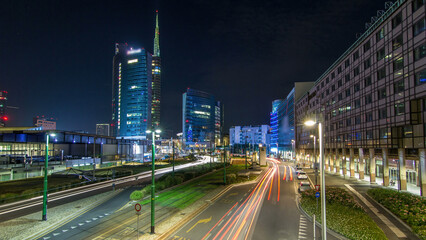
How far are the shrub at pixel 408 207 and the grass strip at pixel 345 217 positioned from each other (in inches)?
113

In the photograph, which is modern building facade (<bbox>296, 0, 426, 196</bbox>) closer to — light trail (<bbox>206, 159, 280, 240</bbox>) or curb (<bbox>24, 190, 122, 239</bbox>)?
Result: light trail (<bbox>206, 159, 280, 240</bbox>)

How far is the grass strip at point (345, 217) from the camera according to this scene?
56.4 feet

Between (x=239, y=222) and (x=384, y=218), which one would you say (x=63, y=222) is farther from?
(x=384, y=218)

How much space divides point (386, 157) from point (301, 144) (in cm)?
5165

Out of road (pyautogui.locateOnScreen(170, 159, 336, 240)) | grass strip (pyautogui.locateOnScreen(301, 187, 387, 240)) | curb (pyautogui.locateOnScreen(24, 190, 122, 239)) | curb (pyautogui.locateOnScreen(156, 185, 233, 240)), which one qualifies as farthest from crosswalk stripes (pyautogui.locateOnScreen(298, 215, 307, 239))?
curb (pyautogui.locateOnScreen(24, 190, 122, 239))

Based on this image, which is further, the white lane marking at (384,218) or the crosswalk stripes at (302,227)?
the white lane marking at (384,218)

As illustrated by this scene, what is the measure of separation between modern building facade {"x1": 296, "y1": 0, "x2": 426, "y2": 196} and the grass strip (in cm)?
882

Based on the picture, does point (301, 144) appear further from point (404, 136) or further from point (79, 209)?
point (79, 209)

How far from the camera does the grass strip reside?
56.4 ft

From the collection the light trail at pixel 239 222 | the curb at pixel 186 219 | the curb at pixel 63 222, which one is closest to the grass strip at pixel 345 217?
the light trail at pixel 239 222

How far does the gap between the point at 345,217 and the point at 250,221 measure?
25.9ft

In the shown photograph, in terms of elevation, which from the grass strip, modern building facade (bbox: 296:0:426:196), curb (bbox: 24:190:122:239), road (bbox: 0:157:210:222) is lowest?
road (bbox: 0:157:210:222)

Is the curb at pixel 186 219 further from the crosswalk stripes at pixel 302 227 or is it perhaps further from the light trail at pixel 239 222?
the crosswalk stripes at pixel 302 227

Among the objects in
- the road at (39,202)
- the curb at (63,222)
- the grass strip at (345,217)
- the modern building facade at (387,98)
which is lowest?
the road at (39,202)
